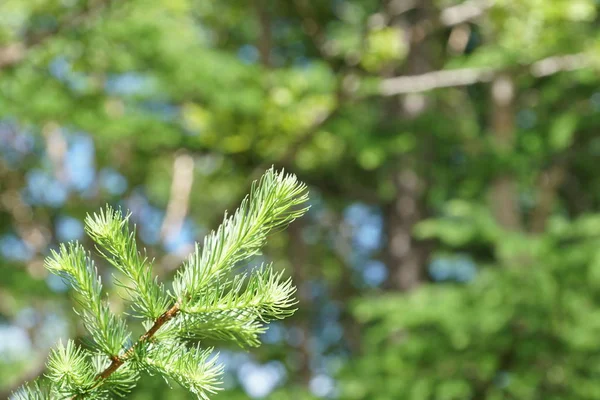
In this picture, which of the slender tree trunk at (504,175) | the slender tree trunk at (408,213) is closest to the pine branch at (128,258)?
the slender tree trunk at (504,175)

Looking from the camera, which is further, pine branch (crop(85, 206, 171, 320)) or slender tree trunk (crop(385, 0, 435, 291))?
slender tree trunk (crop(385, 0, 435, 291))

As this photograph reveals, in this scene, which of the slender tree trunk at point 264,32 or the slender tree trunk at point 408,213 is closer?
the slender tree trunk at point 264,32

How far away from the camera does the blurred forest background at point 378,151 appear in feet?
12.5

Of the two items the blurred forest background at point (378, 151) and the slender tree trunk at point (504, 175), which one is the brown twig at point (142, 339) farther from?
the slender tree trunk at point (504, 175)

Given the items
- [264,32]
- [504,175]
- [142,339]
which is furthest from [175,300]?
[264,32]

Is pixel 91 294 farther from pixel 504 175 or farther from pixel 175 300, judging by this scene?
pixel 504 175

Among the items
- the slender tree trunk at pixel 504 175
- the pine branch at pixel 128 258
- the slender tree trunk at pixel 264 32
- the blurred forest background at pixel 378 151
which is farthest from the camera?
the slender tree trunk at pixel 264 32

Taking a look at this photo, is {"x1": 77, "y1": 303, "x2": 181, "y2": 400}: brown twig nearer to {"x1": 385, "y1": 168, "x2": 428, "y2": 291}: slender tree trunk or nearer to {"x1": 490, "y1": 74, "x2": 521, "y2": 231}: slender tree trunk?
{"x1": 490, "y1": 74, "x2": 521, "y2": 231}: slender tree trunk

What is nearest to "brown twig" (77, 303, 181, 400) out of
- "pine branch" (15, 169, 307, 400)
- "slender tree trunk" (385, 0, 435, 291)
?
"pine branch" (15, 169, 307, 400)

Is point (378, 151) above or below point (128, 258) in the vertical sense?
above

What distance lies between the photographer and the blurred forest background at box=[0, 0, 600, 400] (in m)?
3.81

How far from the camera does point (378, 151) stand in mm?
4641

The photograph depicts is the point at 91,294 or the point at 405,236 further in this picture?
the point at 405,236

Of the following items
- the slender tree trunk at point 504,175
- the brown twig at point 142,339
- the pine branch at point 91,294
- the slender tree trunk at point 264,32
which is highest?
the slender tree trunk at point 264,32
